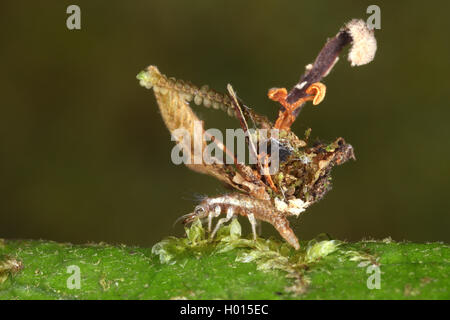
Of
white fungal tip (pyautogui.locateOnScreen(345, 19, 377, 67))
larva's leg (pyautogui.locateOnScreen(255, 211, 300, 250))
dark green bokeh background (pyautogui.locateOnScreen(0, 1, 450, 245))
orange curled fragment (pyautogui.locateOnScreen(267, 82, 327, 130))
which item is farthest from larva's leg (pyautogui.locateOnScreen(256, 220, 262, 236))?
dark green bokeh background (pyautogui.locateOnScreen(0, 1, 450, 245))

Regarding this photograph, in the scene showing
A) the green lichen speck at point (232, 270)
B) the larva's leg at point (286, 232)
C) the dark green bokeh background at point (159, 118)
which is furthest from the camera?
the dark green bokeh background at point (159, 118)

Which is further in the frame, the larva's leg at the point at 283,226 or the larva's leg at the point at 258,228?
the larva's leg at the point at 258,228

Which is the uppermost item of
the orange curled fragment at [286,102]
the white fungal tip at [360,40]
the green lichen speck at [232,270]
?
the white fungal tip at [360,40]

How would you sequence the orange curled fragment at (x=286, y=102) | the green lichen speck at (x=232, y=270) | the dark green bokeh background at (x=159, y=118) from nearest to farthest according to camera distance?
the green lichen speck at (x=232, y=270)
the orange curled fragment at (x=286, y=102)
the dark green bokeh background at (x=159, y=118)

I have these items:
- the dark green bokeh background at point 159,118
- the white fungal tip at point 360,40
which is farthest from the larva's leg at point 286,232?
the dark green bokeh background at point 159,118

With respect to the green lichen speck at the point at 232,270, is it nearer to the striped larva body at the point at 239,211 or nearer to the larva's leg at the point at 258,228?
the striped larva body at the point at 239,211

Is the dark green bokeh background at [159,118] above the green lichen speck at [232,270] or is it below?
above

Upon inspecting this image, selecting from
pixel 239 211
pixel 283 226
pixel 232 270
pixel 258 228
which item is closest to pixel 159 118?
pixel 258 228

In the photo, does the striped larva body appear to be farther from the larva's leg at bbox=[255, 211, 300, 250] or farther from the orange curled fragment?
the orange curled fragment
